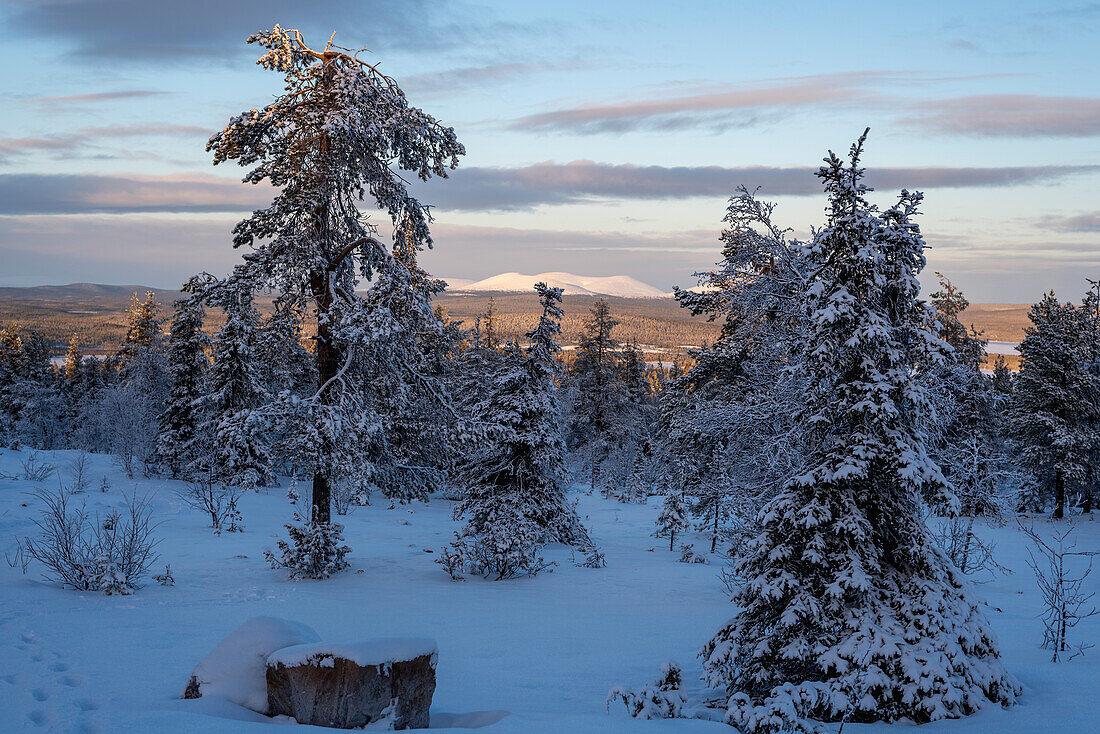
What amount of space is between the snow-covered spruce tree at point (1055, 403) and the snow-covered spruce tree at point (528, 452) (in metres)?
28.4

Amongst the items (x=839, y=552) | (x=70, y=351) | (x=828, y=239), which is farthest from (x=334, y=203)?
(x=70, y=351)

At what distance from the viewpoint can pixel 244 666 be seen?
6273 millimetres

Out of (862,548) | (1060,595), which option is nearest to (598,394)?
(1060,595)

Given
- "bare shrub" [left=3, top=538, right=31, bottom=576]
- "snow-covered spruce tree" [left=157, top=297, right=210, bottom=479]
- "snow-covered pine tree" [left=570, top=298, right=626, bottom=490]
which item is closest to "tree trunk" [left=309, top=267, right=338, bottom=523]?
"bare shrub" [left=3, top=538, right=31, bottom=576]

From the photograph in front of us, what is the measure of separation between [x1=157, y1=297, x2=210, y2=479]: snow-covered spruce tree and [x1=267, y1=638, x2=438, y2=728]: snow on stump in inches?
1189

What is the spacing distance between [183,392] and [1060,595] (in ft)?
116

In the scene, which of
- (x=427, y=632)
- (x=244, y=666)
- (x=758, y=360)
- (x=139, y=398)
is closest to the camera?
(x=244, y=666)

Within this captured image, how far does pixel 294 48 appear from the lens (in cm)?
1378

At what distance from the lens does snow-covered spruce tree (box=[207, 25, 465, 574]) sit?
536 inches

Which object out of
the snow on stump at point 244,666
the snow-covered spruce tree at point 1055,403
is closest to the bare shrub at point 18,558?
the snow on stump at point 244,666

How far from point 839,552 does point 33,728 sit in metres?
6.94

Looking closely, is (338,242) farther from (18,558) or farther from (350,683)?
(350,683)

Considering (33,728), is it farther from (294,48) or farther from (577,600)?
(294,48)

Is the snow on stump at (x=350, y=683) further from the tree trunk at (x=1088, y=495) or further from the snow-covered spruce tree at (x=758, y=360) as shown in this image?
the tree trunk at (x=1088, y=495)
